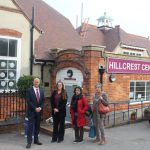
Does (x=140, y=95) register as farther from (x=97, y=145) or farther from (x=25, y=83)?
(x=97, y=145)

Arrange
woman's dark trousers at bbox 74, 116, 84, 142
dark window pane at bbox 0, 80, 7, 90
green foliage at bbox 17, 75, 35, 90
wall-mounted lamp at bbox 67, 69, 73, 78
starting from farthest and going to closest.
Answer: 1. wall-mounted lamp at bbox 67, 69, 73, 78
2. dark window pane at bbox 0, 80, 7, 90
3. green foliage at bbox 17, 75, 35, 90
4. woman's dark trousers at bbox 74, 116, 84, 142

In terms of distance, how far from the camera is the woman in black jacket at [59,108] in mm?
9016

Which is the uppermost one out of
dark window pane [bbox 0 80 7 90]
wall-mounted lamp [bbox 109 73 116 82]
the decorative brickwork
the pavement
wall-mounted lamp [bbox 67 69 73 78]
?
the decorative brickwork

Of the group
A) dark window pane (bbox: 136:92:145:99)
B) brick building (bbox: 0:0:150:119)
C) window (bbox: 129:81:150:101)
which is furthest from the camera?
dark window pane (bbox: 136:92:145:99)

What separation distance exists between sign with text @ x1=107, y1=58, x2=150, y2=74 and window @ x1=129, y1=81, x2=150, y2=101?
2.02 ft

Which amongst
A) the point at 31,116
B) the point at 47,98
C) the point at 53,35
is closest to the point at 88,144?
the point at 31,116

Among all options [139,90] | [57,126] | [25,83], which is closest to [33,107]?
[57,126]

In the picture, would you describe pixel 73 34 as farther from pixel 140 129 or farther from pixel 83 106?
pixel 83 106

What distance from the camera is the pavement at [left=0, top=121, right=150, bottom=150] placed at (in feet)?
28.6

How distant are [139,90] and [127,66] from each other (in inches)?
77.2

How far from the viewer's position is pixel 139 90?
15453mm

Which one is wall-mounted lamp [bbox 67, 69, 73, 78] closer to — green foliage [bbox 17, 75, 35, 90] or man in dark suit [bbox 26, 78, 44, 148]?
green foliage [bbox 17, 75, 35, 90]

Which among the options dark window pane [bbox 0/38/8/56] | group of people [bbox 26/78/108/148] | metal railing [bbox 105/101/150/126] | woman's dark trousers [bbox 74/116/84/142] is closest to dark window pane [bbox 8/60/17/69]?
dark window pane [bbox 0/38/8/56]

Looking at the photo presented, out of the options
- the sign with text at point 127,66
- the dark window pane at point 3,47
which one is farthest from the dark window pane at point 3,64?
the sign with text at point 127,66
